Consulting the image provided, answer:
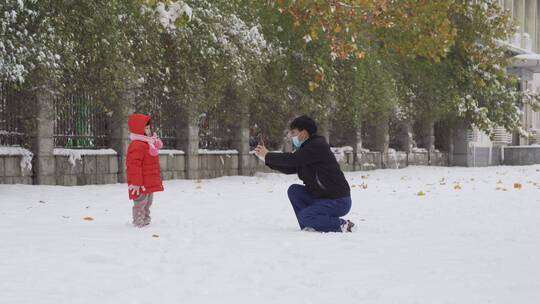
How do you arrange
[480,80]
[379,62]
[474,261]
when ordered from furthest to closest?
[480,80], [379,62], [474,261]

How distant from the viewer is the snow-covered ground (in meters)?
4.46

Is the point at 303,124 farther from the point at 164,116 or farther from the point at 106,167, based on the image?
the point at 164,116

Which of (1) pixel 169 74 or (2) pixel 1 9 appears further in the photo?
(1) pixel 169 74

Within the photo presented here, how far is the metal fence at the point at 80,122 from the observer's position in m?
13.8

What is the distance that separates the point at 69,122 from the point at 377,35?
11.2 m

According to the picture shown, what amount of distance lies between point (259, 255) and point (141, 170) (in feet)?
7.55

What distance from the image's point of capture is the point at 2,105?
12.6 metres

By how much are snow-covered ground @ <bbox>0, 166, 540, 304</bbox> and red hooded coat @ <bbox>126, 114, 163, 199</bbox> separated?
0.46 metres

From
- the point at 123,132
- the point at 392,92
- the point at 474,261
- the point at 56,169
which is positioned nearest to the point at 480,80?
the point at 392,92

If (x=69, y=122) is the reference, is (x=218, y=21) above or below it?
above

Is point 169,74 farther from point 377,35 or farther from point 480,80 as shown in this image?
point 480,80

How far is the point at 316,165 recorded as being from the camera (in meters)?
7.40

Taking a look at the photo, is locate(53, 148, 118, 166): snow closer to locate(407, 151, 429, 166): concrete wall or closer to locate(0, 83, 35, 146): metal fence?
locate(0, 83, 35, 146): metal fence

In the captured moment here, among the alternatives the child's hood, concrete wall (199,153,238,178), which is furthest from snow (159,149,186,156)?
the child's hood
